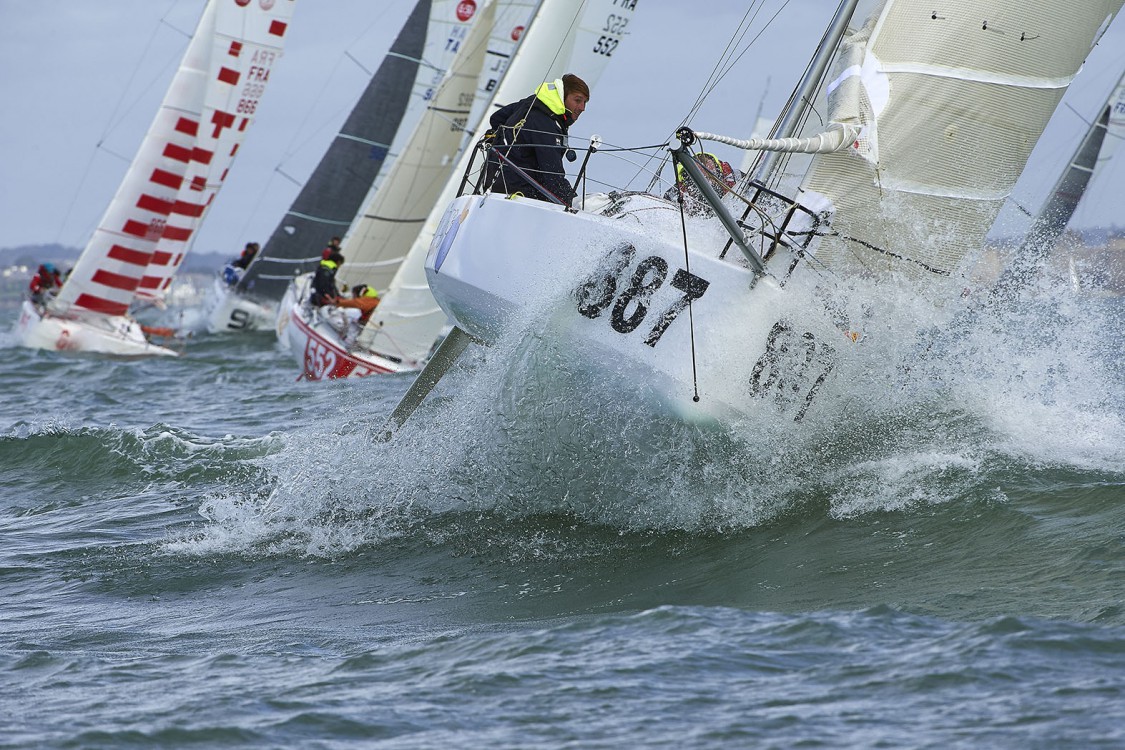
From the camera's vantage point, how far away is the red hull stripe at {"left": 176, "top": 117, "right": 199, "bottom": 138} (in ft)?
59.6

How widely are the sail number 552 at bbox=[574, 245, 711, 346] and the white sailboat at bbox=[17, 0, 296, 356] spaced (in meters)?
13.5

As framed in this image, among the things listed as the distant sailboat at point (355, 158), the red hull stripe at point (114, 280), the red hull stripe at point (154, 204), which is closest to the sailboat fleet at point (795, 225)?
the red hull stripe at point (114, 280)

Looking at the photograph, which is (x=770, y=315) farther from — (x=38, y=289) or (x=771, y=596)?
(x=38, y=289)

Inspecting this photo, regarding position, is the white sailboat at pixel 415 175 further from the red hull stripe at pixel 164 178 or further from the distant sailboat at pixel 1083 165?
the distant sailboat at pixel 1083 165

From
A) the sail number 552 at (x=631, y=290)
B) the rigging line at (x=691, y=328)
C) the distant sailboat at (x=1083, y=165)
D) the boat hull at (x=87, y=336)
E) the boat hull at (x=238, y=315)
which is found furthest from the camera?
the boat hull at (x=238, y=315)

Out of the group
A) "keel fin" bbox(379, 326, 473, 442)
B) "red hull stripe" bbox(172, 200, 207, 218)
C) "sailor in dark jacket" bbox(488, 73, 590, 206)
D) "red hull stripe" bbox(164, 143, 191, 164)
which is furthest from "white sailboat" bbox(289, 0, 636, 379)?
"sailor in dark jacket" bbox(488, 73, 590, 206)

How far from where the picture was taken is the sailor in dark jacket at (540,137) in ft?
19.6

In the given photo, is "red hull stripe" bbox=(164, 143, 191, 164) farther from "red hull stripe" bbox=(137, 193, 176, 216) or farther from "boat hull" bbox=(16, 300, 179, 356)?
"boat hull" bbox=(16, 300, 179, 356)

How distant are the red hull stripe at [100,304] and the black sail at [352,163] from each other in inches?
207

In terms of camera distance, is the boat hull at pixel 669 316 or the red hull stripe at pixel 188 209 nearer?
the boat hull at pixel 669 316

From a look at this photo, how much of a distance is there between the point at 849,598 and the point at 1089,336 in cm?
380

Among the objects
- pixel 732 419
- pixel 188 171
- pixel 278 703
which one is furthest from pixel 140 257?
pixel 278 703

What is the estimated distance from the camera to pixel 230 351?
1989 centimetres

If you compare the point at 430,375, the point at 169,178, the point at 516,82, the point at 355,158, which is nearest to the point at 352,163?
the point at 355,158
